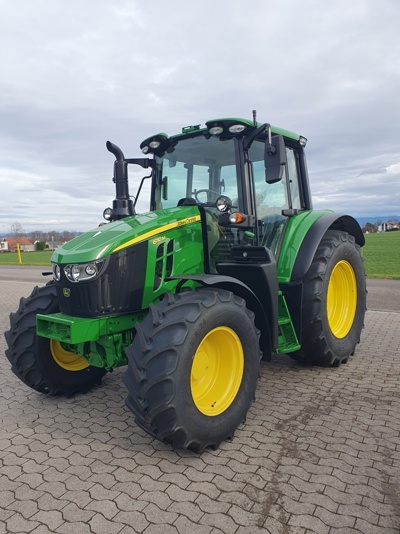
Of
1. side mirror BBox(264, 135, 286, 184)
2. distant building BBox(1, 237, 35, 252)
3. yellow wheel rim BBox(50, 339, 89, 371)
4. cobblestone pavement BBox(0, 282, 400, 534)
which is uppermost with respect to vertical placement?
distant building BBox(1, 237, 35, 252)

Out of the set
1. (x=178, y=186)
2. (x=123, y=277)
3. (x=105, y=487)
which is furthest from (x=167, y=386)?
(x=178, y=186)

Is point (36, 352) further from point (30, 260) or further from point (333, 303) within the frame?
point (30, 260)

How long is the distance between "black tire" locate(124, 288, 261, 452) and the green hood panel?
67 cm

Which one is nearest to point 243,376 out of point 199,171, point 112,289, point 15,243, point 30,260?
point 112,289

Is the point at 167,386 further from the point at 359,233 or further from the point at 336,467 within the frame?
the point at 359,233

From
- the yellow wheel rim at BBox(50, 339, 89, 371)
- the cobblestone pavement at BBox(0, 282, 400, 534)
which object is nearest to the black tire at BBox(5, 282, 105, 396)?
the yellow wheel rim at BBox(50, 339, 89, 371)

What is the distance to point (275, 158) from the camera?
3.53 meters

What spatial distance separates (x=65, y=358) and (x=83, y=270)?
47.2 inches

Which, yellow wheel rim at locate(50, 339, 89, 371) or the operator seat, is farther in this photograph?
the operator seat

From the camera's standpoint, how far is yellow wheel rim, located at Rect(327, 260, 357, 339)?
16.3 feet

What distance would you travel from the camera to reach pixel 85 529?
229 cm

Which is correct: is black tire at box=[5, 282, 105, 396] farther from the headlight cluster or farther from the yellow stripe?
the yellow stripe

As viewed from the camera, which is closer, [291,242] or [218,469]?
[218,469]

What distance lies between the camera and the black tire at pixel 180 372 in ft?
8.98
